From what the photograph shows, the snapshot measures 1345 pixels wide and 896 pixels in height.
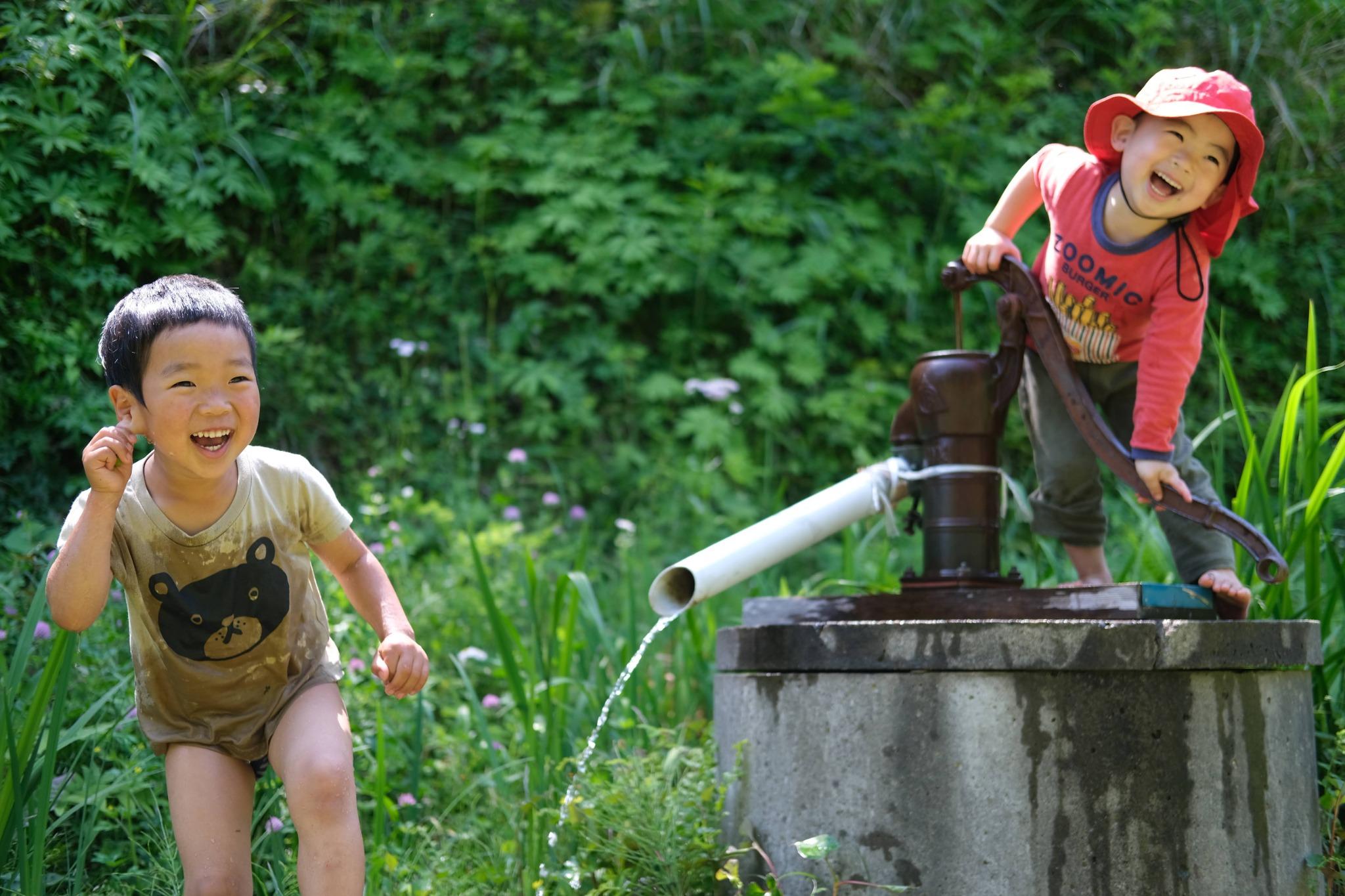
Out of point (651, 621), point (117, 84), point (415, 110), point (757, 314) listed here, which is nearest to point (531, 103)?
point (415, 110)

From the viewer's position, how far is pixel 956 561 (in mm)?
2482

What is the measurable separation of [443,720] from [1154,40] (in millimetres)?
3934

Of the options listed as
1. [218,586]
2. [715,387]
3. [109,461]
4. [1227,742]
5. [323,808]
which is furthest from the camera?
[715,387]

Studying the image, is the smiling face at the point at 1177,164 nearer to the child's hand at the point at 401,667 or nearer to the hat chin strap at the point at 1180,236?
the hat chin strap at the point at 1180,236

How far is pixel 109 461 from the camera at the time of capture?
171cm

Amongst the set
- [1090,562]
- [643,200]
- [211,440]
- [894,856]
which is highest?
[643,200]

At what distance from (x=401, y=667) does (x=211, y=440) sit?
0.44m

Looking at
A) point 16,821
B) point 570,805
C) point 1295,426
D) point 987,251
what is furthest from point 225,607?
point 1295,426

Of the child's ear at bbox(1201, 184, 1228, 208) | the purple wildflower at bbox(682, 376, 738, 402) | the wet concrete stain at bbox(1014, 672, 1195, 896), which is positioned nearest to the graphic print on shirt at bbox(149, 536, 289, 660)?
the wet concrete stain at bbox(1014, 672, 1195, 896)

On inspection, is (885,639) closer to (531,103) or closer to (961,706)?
(961,706)

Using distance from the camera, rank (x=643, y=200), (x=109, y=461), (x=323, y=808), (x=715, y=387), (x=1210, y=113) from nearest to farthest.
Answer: (x=109, y=461) → (x=323, y=808) → (x=1210, y=113) → (x=715, y=387) → (x=643, y=200)

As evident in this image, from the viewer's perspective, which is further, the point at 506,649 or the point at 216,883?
the point at 506,649

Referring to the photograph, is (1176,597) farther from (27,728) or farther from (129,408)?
(27,728)

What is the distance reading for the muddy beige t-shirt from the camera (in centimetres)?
191
